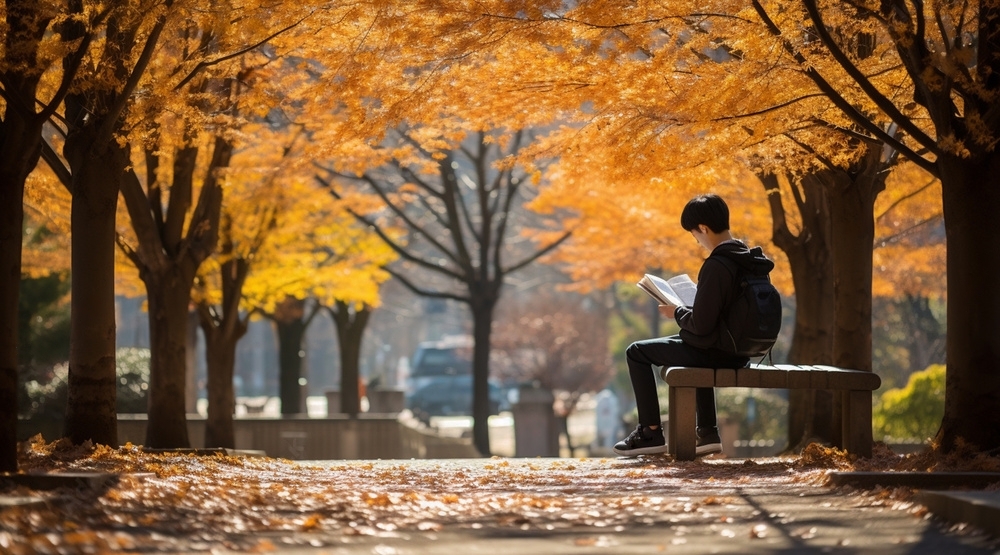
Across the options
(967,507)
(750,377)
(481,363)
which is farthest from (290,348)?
(967,507)

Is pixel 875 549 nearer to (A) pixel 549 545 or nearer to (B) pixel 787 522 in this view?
(B) pixel 787 522

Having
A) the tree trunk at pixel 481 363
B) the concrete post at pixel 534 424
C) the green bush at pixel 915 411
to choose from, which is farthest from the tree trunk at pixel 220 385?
the green bush at pixel 915 411

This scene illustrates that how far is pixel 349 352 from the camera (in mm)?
25234

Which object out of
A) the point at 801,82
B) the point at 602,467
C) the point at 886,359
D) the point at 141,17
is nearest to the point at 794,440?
the point at 602,467

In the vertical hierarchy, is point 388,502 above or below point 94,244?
below

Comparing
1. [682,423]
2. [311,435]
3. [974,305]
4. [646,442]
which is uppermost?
[974,305]

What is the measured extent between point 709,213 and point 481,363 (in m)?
14.0

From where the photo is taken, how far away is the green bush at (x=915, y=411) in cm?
2072

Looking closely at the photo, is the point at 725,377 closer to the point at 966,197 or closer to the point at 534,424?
the point at 966,197

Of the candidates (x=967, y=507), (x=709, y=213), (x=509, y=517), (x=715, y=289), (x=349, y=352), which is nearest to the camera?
(x=967, y=507)

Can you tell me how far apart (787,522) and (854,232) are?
5.36m

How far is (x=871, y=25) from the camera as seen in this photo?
8250 mm

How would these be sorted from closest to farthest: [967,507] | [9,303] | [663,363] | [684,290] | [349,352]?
1. [967,507]
2. [9,303]
3. [663,363]
4. [684,290]
5. [349,352]

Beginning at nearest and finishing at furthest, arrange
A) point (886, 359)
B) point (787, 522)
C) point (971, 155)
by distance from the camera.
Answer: point (787, 522) < point (971, 155) < point (886, 359)
